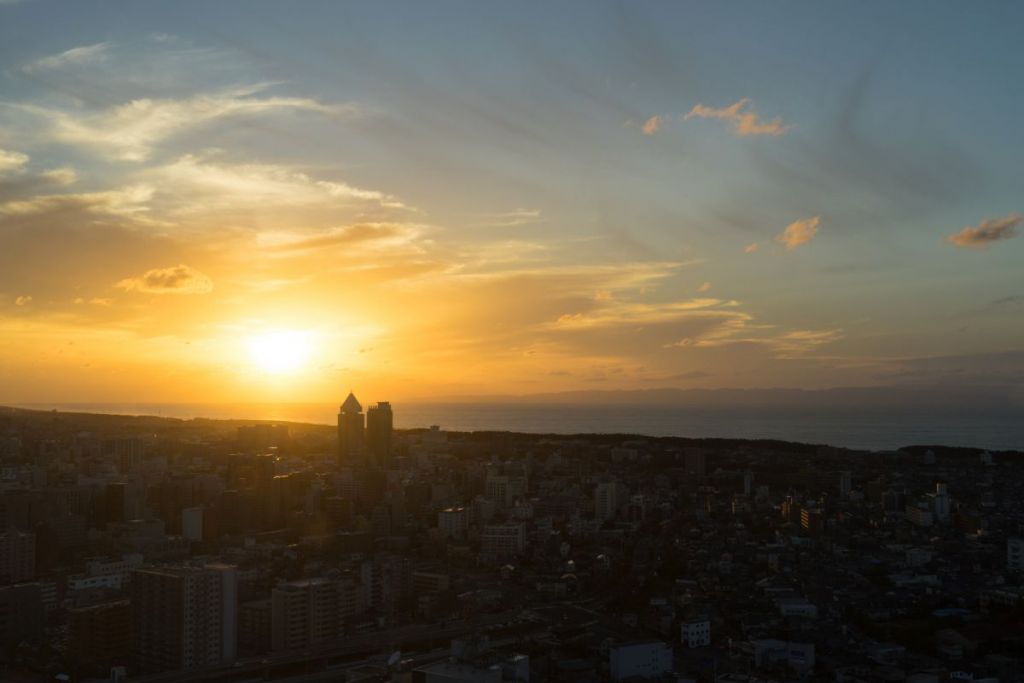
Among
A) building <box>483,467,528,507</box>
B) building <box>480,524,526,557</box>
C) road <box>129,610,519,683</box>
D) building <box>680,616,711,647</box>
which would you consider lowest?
road <box>129,610,519,683</box>

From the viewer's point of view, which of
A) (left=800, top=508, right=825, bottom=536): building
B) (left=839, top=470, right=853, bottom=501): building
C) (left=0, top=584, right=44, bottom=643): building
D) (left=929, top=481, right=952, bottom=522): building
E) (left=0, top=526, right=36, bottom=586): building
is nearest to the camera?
(left=0, top=584, right=44, bottom=643): building

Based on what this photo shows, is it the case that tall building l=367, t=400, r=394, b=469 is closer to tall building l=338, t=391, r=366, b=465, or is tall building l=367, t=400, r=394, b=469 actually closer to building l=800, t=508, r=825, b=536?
tall building l=338, t=391, r=366, b=465

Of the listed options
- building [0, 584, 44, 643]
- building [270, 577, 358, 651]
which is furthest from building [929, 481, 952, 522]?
building [0, 584, 44, 643]

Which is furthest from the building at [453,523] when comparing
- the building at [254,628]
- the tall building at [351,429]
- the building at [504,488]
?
the tall building at [351,429]

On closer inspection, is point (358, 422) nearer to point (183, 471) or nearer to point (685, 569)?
point (183, 471)

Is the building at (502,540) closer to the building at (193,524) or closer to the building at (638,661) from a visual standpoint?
the building at (193,524)

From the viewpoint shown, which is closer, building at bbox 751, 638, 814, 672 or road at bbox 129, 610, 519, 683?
building at bbox 751, 638, 814, 672

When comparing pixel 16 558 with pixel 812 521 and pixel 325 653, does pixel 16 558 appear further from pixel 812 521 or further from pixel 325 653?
pixel 812 521
